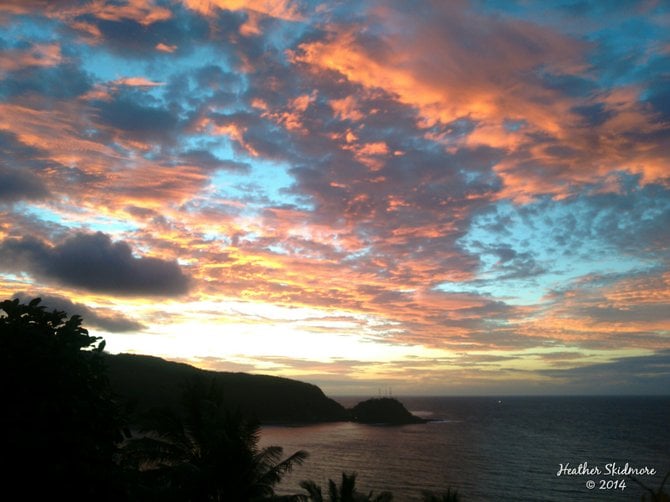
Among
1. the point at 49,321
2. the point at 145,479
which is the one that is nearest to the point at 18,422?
the point at 49,321

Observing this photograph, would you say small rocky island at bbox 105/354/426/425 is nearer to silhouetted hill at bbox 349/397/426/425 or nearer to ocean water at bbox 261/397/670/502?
silhouetted hill at bbox 349/397/426/425

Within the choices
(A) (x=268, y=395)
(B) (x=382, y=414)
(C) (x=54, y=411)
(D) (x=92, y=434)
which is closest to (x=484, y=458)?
(B) (x=382, y=414)

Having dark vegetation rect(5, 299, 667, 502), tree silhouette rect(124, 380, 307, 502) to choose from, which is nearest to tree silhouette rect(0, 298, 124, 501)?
dark vegetation rect(5, 299, 667, 502)

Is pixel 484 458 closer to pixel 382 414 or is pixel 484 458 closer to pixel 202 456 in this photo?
pixel 202 456

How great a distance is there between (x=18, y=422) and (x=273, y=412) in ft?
501

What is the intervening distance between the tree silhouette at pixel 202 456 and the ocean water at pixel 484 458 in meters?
42.6

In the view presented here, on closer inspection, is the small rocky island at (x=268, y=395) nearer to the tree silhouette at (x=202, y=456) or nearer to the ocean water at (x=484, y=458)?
the ocean water at (x=484, y=458)

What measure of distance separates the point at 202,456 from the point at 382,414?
524ft

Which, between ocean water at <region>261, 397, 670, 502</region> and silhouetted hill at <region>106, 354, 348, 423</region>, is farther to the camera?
silhouetted hill at <region>106, 354, 348, 423</region>

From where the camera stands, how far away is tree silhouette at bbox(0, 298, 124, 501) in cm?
1274

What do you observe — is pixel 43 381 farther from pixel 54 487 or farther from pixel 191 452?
pixel 191 452

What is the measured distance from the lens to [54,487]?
41.9 ft

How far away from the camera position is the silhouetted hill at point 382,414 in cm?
16912

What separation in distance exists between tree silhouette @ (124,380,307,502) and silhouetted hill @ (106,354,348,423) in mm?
119846
